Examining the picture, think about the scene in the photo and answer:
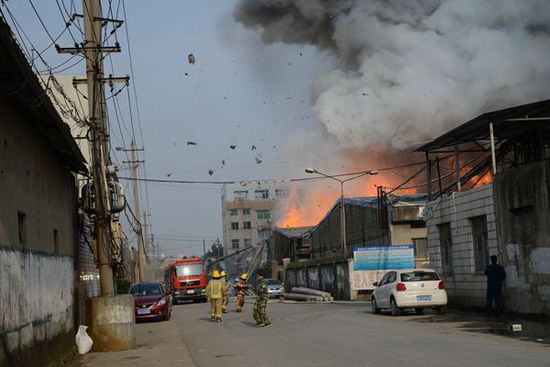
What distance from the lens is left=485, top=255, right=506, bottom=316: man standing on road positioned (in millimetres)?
19375

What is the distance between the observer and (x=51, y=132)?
40.4ft

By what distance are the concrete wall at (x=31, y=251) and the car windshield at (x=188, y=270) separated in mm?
27656

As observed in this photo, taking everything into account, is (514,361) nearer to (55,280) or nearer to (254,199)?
(55,280)

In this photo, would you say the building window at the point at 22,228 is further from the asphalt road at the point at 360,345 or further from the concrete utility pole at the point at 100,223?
the concrete utility pole at the point at 100,223

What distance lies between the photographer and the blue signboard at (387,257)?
124 feet

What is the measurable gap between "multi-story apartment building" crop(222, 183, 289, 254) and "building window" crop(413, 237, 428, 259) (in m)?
91.3

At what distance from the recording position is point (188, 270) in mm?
43281

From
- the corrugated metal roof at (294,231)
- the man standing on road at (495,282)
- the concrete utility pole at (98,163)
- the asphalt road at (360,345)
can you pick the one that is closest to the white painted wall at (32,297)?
the concrete utility pole at (98,163)

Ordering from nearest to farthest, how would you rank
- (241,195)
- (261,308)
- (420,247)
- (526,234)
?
(526,234) → (261,308) → (420,247) → (241,195)

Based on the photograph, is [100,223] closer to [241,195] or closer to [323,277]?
[323,277]

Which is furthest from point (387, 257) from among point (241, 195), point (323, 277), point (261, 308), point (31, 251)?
point (241, 195)

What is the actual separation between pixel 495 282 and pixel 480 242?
107 inches

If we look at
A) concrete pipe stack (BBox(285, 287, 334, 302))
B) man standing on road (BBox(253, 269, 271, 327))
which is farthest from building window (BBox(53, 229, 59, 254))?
concrete pipe stack (BBox(285, 287, 334, 302))

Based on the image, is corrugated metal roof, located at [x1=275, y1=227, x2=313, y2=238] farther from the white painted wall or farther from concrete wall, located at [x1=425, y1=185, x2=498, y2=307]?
the white painted wall
